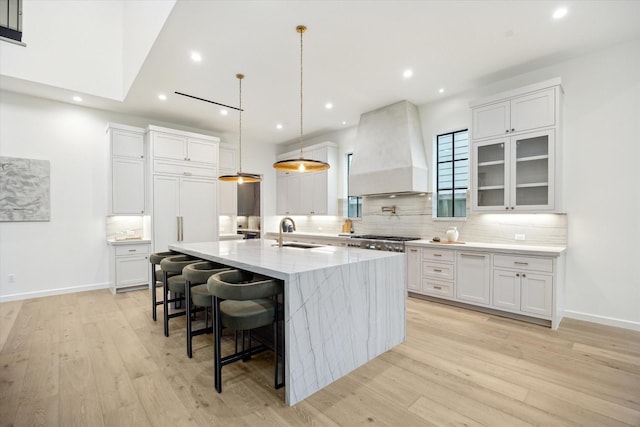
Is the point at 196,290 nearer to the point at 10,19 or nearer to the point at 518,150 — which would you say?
the point at 10,19

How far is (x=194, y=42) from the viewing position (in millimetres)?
3195

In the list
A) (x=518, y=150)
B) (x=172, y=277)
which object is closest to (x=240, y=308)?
(x=172, y=277)

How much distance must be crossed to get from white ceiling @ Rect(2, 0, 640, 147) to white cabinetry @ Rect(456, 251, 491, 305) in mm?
2397

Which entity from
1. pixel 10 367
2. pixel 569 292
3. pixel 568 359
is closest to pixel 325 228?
pixel 569 292

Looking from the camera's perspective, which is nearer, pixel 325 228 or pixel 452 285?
pixel 452 285

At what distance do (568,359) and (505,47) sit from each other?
3.17 m

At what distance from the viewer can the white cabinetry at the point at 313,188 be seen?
625 cm

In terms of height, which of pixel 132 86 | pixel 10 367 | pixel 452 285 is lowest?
pixel 10 367

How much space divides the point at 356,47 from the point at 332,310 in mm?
2759

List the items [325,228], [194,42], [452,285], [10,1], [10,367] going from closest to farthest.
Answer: [10,1]
[10,367]
[194,42]
[452,285]
[325,228]

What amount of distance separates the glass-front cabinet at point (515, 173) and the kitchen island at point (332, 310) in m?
1.96

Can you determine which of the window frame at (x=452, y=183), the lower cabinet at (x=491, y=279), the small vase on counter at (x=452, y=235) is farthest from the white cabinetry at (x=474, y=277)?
the window frame at (x=452, y=183)

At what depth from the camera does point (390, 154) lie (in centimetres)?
486

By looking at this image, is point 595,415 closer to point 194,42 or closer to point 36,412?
point 36,412
